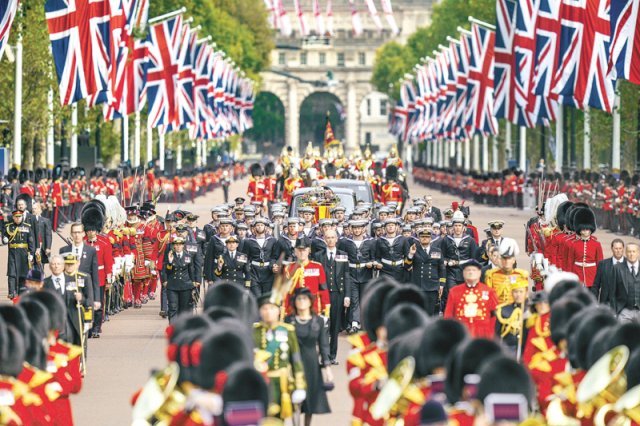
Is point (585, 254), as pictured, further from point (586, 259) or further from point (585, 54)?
point (585, 54)

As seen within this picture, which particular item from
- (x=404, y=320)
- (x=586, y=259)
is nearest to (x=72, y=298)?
(x=404, y=320)

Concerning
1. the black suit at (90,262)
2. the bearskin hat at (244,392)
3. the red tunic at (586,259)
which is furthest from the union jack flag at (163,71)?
the bearskin hat at (244,392)

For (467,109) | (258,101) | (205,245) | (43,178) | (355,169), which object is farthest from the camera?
(258,101)

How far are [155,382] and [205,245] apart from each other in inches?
570

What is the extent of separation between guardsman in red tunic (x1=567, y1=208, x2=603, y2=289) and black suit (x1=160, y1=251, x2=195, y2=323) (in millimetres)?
4869

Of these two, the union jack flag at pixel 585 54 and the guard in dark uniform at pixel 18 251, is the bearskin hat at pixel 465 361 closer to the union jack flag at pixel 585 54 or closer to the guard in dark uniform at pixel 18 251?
the guard in dark uniform at pixel 18 251

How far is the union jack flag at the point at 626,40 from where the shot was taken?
1304 inches

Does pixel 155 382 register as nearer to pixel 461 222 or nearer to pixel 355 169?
pixel 461 222

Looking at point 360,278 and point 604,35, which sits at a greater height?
point 604,35

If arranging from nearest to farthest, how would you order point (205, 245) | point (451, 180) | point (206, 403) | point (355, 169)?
point (206, 403) < point (205, 245) < point (355, 169) < point (451, 180)

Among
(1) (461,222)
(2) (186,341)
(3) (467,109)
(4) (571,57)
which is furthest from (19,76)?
(2) (186,341)

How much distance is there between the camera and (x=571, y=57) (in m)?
39.1

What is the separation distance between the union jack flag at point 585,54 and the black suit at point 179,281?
1395 cm

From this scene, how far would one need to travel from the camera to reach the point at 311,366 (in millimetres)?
16016
